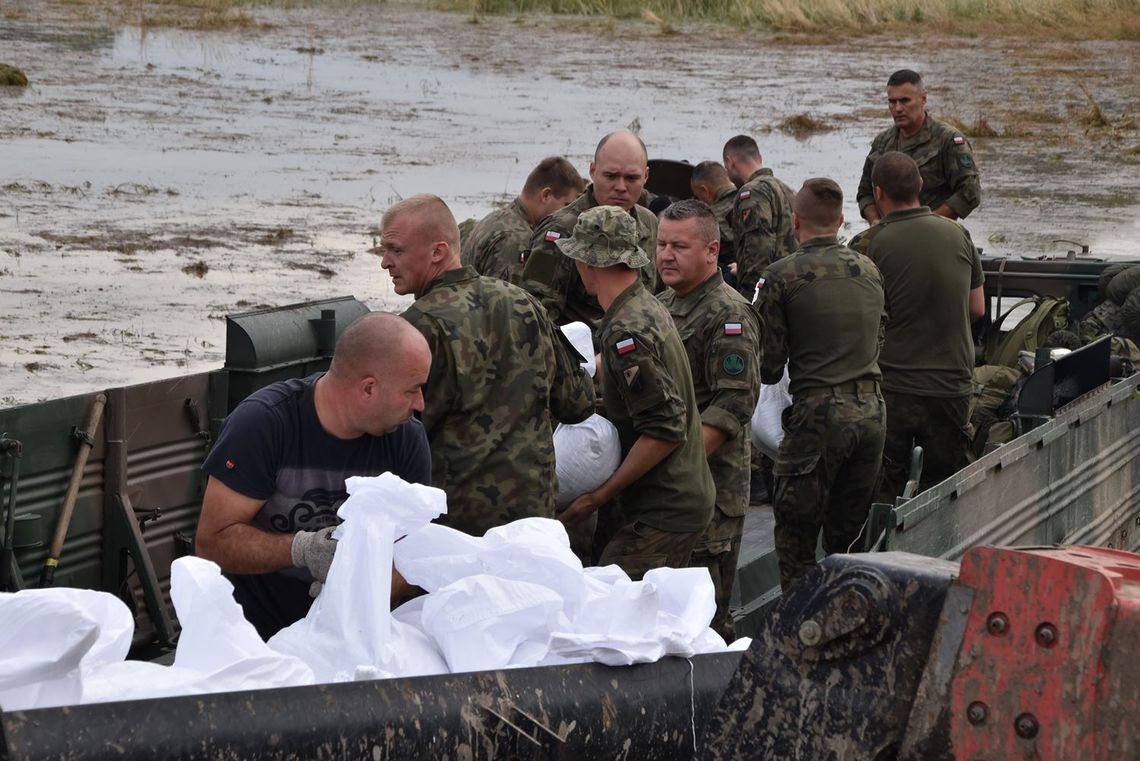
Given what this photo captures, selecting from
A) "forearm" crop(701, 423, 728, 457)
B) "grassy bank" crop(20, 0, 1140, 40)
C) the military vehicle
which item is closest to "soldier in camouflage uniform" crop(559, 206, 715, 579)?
"forearm" crop(701, 423, 728, 457)

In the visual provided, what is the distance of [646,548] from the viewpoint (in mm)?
5137

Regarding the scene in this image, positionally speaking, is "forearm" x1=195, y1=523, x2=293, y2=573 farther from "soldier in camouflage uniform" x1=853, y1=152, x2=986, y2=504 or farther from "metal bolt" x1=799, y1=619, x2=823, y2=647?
"soldier in camouflage uniform" x1=853, y1=152, x2=986, y2=504

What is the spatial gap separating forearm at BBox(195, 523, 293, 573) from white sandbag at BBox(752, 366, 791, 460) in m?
3.11

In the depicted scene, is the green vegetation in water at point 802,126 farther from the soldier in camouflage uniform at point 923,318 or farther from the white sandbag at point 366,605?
the white sandbag at point 366,605

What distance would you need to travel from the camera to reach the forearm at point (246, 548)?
3.51 meters

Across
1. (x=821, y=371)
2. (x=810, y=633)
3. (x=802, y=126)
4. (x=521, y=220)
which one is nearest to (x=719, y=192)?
(x=521, y=220)

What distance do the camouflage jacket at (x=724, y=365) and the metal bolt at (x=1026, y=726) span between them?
11.5ft

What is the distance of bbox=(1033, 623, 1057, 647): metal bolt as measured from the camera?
71.7 inches

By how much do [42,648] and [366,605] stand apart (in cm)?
66

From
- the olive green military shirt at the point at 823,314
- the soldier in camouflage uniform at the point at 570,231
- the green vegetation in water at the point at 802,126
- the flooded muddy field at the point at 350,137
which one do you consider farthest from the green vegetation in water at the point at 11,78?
the olive green military shirt at the point at 823,314

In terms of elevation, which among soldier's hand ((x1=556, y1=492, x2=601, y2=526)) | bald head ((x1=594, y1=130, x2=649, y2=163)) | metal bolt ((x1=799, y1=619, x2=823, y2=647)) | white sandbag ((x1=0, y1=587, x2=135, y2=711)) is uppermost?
bald head ((x1=594, y1=130, x2=649, y2=163))

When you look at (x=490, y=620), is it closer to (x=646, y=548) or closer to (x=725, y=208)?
(x=646, y=548)

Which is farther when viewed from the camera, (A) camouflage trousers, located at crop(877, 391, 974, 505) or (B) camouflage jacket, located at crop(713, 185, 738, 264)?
(B) camouflage jacket, located at crop(713, 185, 738, 264)

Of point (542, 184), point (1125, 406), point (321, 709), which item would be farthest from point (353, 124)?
point (321, 709)
